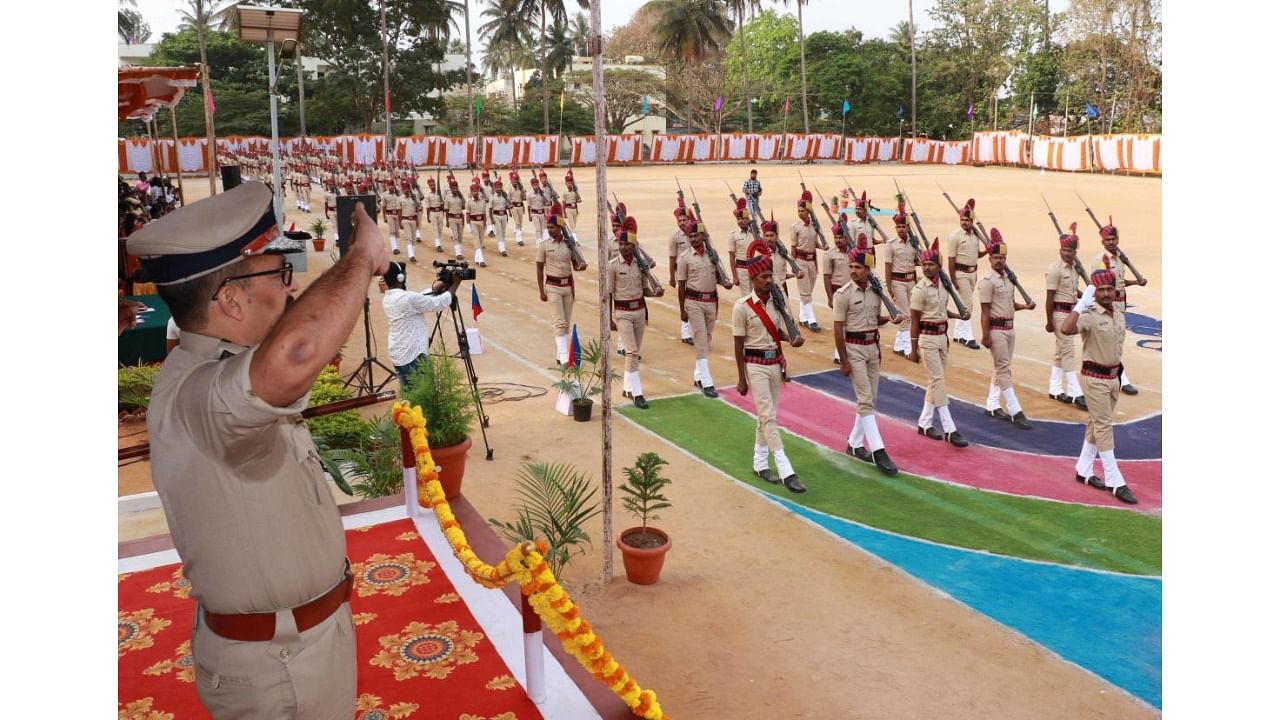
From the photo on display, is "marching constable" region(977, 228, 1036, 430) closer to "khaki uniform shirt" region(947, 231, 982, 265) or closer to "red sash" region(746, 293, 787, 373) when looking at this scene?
"khaki uniform shirt" region(947, 231, 982, 265)

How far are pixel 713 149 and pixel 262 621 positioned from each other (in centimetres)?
6033

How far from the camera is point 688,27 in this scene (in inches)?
2350

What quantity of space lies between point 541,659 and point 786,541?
11.8ft

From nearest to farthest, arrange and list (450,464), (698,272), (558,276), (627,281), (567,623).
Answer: (567,623) < (450,464) < (627,281) < (698,272) < (558,276)

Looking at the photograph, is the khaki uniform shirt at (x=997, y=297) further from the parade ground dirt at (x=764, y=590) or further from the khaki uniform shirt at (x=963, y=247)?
the khaki uniform shirt at (x=963, y=247)

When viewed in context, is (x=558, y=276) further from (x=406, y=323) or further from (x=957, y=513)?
(x=957, y=513)

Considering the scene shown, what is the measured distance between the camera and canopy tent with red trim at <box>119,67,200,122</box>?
1167 cm

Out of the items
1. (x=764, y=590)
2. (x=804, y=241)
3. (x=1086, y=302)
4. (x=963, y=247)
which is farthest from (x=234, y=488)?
(x=804, y=241)

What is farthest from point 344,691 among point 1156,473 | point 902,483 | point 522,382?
point 522,382

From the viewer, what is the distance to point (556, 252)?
13484mm

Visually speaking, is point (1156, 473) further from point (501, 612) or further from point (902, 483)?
point (501, 612)

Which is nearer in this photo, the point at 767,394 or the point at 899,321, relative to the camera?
the point at 767,394

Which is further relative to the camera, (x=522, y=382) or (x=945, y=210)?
(x=945, y=210)

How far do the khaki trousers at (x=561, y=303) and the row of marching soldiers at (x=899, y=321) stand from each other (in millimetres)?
34
